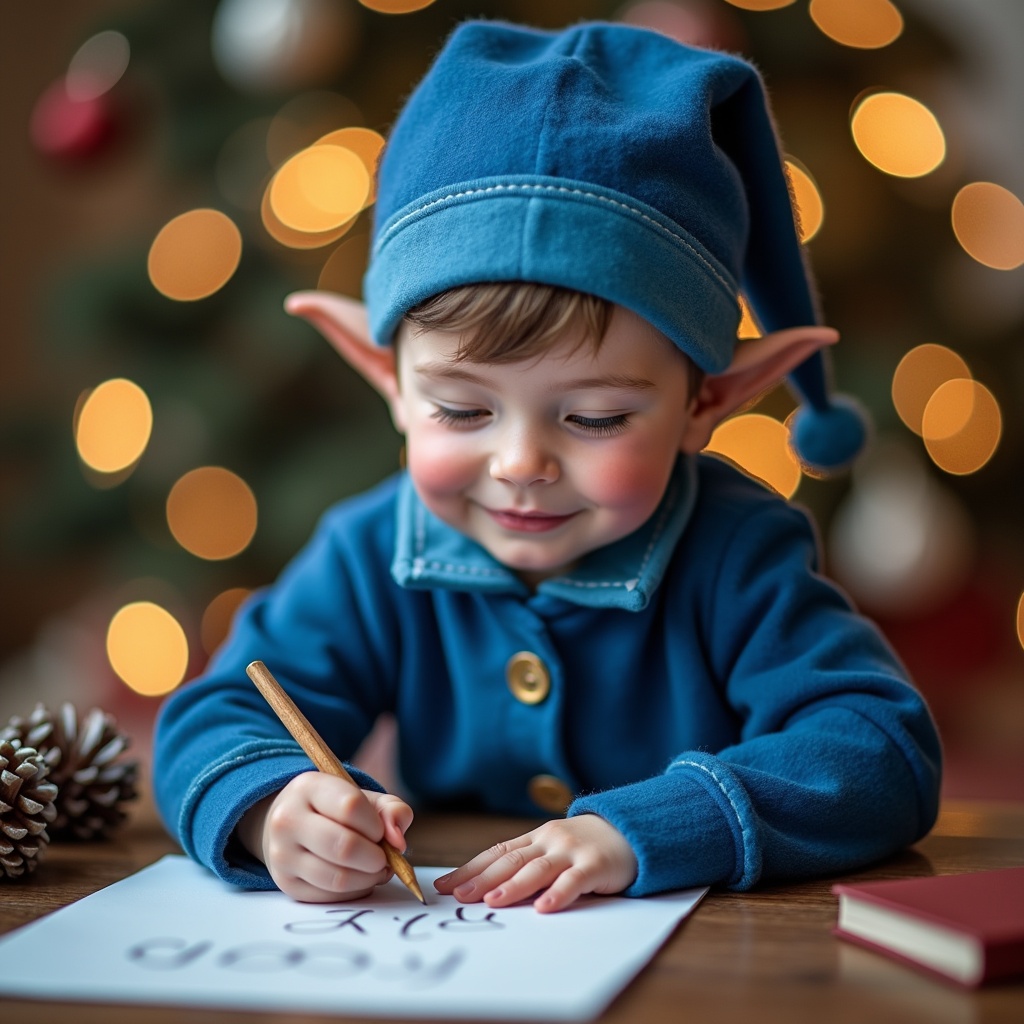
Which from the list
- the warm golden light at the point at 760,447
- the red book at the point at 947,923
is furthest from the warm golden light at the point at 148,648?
the red book at the point at 947,923

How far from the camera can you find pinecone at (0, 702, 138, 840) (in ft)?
2.78

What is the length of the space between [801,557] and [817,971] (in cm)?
36

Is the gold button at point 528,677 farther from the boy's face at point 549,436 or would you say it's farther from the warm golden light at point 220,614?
the warm golden light at point 220,614

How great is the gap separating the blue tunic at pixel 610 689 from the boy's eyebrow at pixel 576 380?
0.45ft

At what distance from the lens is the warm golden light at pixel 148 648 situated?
2184mm

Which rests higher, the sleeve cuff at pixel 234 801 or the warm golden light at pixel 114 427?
the warm golden light at pixel 114 427

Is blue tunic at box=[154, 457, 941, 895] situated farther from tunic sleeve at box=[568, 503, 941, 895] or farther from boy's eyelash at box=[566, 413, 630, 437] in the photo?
boy's eyelash at box=[566, 413, 630, 437]


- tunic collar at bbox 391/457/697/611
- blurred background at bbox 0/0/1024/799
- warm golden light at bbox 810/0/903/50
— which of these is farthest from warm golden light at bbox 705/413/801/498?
tunic collar at bbox 391/457/697/611

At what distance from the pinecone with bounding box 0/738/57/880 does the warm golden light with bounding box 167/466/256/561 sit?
123 cm

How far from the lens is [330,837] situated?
680 millimetres

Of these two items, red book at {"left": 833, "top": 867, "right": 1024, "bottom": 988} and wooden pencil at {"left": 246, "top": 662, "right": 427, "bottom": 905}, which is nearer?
red book at {"left": 833, "top": 867, "right": 1024, "bottom": 988}

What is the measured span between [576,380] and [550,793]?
12.5 inches

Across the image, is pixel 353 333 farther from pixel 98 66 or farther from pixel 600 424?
pixel 98 66

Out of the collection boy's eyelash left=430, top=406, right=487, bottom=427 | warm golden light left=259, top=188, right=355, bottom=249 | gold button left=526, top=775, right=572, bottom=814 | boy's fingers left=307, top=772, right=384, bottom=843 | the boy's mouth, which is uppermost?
warm golden light left=259, top=188, right=355, bottom=249
